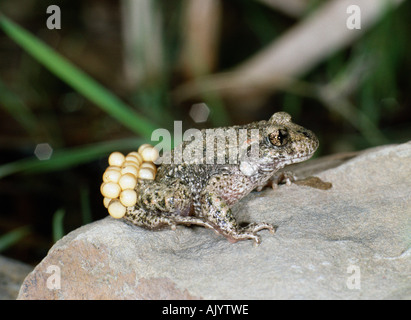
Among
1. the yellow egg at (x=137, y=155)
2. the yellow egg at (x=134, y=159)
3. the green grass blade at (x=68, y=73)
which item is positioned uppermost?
the green grass blade at (x=68, y=73)

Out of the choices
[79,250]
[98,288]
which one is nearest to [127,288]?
[98,288]

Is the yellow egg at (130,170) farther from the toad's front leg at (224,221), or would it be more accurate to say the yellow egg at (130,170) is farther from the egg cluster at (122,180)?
the toad's front leg at (224,221)

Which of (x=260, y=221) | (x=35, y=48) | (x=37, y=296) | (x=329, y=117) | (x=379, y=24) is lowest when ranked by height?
(x=37, y=296)

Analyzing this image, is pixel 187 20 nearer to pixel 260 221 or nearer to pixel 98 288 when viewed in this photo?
pixel 260 221

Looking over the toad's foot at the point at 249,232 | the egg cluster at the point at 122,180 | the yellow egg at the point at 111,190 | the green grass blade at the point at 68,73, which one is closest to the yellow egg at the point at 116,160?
the egg cluster at the point at 122,180

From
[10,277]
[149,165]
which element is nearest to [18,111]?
[10,277]

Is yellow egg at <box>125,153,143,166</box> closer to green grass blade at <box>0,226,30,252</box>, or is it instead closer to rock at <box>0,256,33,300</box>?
rock at <box>0,256,33,300</box>

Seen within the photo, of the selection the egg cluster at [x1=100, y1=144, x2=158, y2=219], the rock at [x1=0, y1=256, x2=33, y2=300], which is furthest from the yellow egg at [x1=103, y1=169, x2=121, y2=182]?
the rock at [x1=0, y1=256, x2=33, y2=300]
